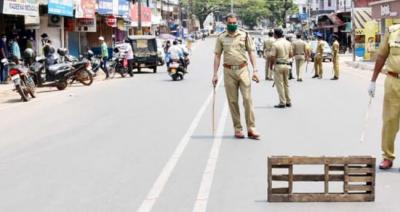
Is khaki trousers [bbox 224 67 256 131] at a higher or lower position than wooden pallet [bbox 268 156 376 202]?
higher

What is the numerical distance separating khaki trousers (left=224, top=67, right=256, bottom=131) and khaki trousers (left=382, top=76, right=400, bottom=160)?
3.08m

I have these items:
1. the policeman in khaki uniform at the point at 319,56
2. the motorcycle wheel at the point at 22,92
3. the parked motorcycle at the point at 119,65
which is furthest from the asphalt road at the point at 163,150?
the parked motorcycle at the point at 119,65

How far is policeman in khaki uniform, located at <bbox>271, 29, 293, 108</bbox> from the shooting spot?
1580 centimetres

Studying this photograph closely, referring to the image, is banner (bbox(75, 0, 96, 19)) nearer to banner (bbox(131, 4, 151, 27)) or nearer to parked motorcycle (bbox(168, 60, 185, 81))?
parked motorcycle (bbox(168, 60, 185, 81))

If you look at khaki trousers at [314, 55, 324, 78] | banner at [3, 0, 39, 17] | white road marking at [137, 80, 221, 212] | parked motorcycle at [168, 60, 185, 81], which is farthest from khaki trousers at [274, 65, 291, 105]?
banner at [3, 0, 39, 17]

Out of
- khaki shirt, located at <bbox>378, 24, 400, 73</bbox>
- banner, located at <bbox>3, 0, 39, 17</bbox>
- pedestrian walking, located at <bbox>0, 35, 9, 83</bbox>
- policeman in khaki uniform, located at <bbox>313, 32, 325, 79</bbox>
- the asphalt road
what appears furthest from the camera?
policeman in khaki uniform, located at <bbox>313, 32, 325, 79</bbox>

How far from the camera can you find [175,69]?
26922mm

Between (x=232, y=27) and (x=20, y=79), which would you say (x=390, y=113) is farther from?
(x=20, y=79)

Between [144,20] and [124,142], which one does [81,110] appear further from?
[144,20]

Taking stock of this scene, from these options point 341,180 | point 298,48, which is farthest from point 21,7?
point 341,180

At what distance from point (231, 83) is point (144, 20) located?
189 feet

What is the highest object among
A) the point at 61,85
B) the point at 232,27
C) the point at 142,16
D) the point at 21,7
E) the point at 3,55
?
the point at 142,16

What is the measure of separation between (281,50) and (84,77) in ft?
35.8

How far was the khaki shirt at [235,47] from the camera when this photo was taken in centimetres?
1102
